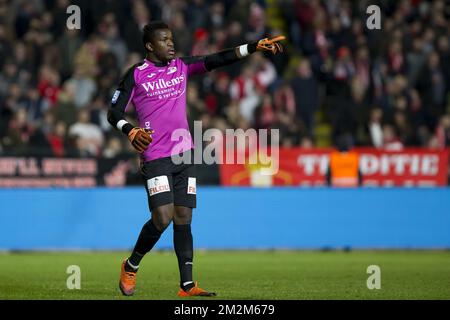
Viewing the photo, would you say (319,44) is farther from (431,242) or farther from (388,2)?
(431,242)

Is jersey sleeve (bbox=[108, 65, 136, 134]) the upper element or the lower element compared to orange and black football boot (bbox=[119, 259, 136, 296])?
upper

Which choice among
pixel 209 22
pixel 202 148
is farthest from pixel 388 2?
pixel 202 148

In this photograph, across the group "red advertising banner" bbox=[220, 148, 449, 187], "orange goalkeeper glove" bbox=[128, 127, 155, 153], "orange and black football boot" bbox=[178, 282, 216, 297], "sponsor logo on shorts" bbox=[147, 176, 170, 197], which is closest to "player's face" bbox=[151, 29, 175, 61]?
"orange goalkeeper glove" bbox=[128, 127, 155, 153]

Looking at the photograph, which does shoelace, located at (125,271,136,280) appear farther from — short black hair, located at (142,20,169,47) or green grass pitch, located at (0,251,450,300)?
short black hair, located at (142,20,169,47)

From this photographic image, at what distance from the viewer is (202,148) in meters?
20.0

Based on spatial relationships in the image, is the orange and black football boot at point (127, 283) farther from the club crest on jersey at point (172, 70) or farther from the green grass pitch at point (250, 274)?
the club crest on jersey at point (172, 70)

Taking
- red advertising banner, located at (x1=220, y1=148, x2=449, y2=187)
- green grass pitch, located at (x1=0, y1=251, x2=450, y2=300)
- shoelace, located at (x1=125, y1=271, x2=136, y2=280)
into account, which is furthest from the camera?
red advertising banner, located at (x1=220, y1=148, x2=449, y2=187)

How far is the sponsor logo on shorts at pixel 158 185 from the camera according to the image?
35.6 feet

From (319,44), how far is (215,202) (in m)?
6.63

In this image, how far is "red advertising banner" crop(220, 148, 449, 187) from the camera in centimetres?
2097

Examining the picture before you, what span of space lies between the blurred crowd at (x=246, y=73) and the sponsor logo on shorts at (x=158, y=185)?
9007mm

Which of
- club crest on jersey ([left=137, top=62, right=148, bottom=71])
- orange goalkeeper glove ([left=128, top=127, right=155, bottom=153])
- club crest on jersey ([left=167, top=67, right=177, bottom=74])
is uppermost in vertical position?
club crest on jersey ([left=137, top=62, right=148, bottom=71])

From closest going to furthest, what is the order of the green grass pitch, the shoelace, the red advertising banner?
the shoelace < the green grass pitch < the red advertising banner

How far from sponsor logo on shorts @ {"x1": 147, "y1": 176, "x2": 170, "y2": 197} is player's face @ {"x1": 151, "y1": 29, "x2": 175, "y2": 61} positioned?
1.24m
